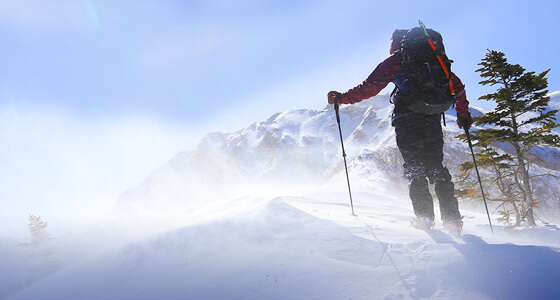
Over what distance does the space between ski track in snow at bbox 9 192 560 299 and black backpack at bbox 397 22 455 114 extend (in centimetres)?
158

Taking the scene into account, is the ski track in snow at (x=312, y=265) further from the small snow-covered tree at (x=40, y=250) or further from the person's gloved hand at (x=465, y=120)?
the small snow-covered tree at (x=40, y=250)

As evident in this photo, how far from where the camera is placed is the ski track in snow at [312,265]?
1691 mm

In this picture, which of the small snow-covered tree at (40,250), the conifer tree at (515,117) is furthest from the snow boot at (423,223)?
the small snow-covered tree at (40,250)

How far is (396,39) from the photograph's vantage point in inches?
139

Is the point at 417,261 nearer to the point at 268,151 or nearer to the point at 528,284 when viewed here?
the point at 528,284

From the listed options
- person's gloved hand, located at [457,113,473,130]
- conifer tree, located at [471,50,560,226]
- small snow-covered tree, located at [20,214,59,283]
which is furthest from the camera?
small snow-covered tree, located at [20,214,59,283]

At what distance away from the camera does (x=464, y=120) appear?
394cm

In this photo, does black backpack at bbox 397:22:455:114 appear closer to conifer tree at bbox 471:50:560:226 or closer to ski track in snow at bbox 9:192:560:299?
ski track in snow at bbox 9:192:560:299

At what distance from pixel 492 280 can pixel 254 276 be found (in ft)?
5.76

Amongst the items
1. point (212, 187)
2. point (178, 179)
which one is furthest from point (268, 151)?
point (178, 179)

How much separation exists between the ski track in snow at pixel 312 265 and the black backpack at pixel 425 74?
158cm

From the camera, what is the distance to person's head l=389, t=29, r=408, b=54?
11.4 ft

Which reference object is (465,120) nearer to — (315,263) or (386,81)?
(386,81)

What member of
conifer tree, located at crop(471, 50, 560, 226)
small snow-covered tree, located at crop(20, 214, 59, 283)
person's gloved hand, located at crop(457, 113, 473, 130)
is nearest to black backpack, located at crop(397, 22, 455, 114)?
person's gloved hand, located at crop(457, 113, 473, 130)
